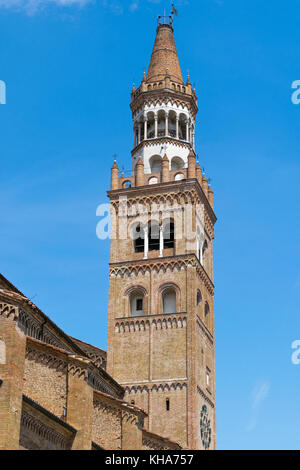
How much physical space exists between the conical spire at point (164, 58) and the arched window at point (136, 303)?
41.7ft

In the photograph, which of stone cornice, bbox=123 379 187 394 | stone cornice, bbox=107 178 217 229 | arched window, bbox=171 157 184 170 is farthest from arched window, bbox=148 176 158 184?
stone cornice, bbox=123 379 187 394

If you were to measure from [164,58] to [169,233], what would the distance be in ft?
37.5

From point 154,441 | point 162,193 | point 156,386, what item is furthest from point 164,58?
point 154,441

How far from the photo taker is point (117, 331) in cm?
4025

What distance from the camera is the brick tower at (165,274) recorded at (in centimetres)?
3834

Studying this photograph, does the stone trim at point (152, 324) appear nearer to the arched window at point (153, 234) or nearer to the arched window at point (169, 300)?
the arched window at point (169, 300)

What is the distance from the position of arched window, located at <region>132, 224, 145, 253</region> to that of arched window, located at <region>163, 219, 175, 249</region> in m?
1.15

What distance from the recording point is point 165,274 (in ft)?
134

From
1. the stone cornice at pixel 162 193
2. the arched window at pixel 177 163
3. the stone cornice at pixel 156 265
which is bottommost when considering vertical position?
the stone cornice at pixel 156 265

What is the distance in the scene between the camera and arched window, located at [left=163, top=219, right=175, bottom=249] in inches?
1658

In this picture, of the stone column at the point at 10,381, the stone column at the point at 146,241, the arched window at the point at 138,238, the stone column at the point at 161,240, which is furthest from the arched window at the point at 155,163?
the stone column at the point at 10,381

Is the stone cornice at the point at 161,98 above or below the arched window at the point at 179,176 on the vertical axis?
above
